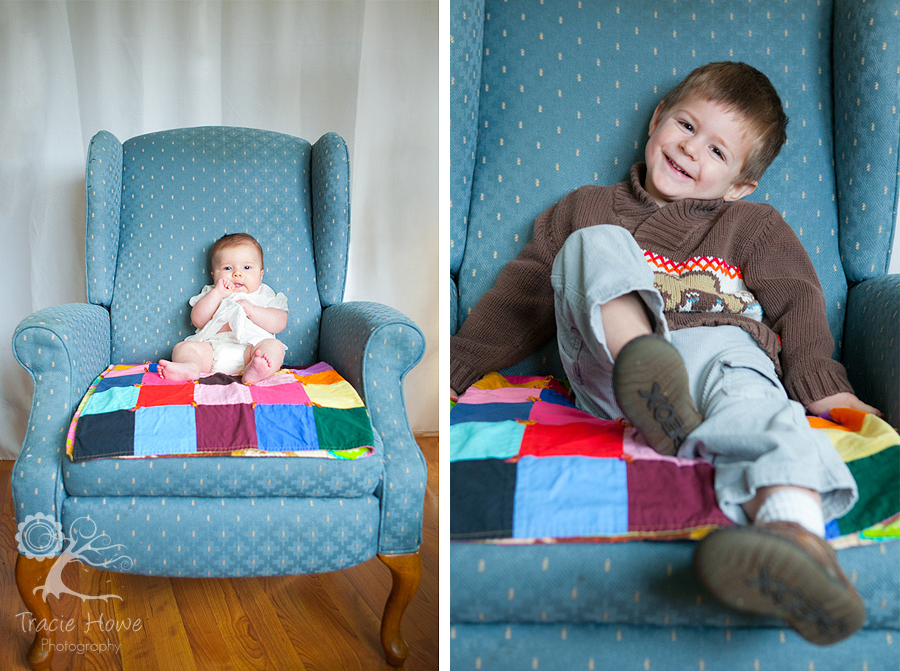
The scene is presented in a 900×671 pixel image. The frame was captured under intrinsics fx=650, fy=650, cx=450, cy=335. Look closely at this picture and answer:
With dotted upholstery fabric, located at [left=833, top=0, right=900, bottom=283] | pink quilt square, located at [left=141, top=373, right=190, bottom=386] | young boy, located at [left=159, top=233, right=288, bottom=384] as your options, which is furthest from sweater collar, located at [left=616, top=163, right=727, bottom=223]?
pink quilt square, located at [left=141, top=373, right=190, bottom=386]

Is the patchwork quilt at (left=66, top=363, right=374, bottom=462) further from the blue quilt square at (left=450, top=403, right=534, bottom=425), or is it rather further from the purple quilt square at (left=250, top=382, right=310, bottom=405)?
the blue quilt square at (left=450, top=403, right=534, bottom=425)

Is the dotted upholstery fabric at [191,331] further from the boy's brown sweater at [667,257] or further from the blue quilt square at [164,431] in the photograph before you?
the boy's brown sweater at [667,257]

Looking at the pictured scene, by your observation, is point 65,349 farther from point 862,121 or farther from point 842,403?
point 862,121

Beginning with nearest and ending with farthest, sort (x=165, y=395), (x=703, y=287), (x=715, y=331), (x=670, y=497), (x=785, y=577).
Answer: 1. (x=785, y=577)
2. (x=670, y=497)
3. (x=715, y=331)
4. (x=703, y=287)
5. (x=165, y=395)

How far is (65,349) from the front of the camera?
107cm

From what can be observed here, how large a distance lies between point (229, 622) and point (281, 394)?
16.6 inches

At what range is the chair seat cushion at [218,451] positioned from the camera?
994mm

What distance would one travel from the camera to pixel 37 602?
1036 mm

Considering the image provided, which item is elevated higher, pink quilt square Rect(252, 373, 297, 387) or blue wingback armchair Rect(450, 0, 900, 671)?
blue wingback armchair Rect(450, 0, 900, 671)

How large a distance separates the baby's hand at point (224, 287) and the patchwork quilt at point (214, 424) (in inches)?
14.2

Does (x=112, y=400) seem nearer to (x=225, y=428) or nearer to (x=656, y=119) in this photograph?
(x=225, y=428)

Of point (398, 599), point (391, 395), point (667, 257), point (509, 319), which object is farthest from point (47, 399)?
point (667, 257)

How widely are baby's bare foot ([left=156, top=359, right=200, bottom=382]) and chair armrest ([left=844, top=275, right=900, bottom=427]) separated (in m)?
1.15

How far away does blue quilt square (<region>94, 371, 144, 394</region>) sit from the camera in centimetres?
115
